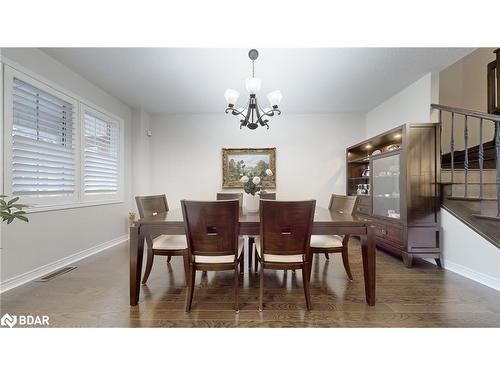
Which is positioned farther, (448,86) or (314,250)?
(448,86)

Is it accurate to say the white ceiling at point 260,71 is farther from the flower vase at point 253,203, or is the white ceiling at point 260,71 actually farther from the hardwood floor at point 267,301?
the hardwood floor at point 267,301

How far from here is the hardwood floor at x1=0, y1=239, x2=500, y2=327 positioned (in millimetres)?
1584

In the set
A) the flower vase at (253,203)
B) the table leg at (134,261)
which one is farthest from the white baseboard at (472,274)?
the table leg at (134,261)

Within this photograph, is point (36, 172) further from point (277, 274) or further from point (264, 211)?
point (277, 274)

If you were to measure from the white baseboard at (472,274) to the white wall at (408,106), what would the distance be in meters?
1.84

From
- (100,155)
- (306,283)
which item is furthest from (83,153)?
(306,283)

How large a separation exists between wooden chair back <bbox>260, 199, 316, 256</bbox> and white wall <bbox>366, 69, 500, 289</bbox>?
79.0 inches

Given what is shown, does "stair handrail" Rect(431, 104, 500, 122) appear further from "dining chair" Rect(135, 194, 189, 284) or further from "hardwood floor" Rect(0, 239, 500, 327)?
"dining chair" Rect(135, 194, 189, 284)

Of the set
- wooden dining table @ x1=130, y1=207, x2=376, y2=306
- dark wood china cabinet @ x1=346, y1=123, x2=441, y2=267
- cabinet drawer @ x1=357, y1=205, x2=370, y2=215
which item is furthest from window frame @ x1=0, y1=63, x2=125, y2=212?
cabinet drawer @ x1=357, y1=205, x2=370, y2=215

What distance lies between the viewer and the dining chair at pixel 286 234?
1.60 metres

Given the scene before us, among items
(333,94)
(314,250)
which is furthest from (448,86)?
(314,250)
